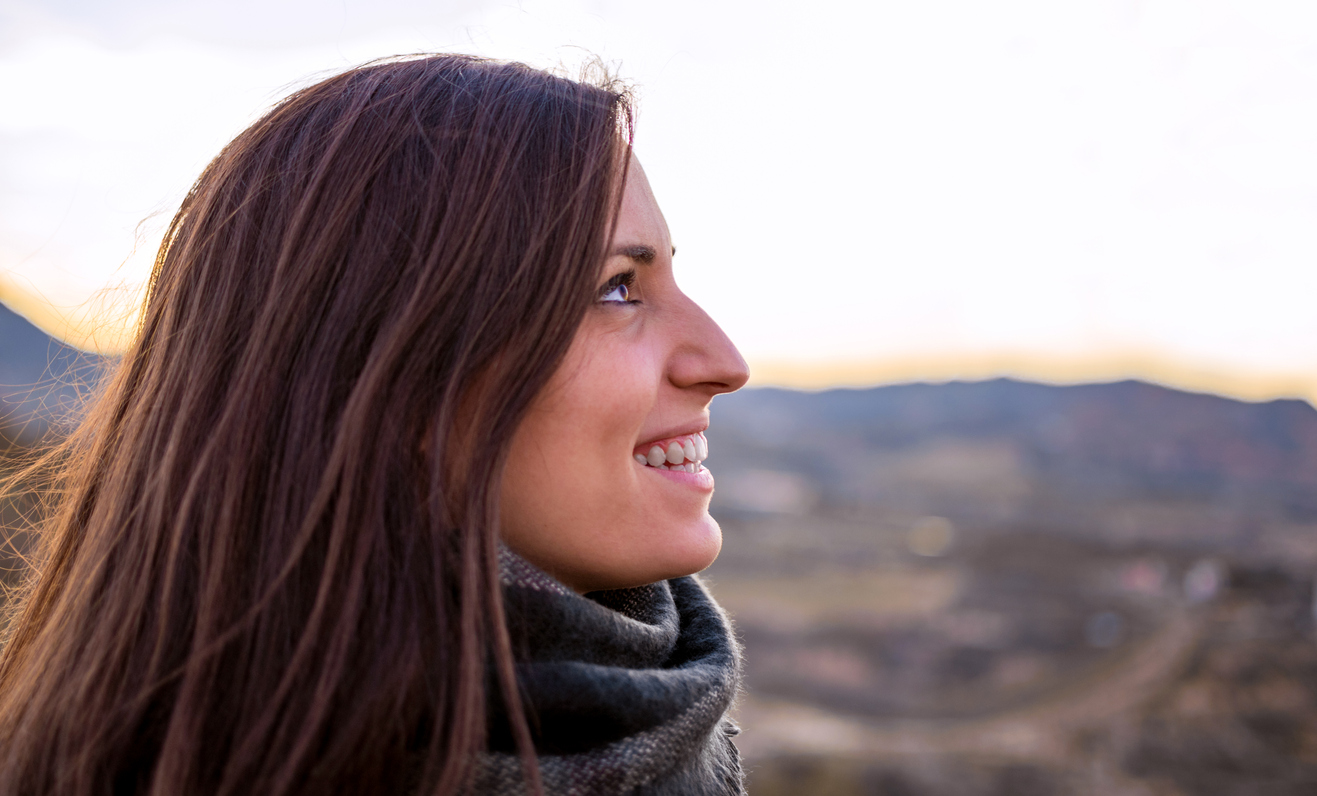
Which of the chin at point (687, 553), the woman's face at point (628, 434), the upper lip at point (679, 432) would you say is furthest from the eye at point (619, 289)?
the chin at point (687, 553)

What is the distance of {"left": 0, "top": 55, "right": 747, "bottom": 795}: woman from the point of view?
1093 mm

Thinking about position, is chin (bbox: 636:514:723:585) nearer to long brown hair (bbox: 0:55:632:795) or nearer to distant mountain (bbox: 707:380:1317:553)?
long brown hair (bbox: 0:55:632:795)

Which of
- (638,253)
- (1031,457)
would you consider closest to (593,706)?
(638,253)

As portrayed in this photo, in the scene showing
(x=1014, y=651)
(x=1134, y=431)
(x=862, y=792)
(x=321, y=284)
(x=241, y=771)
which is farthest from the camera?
(x=1134, y=431)

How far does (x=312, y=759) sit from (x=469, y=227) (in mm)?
795

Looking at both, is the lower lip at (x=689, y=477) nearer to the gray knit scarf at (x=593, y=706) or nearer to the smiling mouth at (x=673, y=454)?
the smiling mouth at (x=673, y=454)

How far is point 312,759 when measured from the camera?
1.05 m

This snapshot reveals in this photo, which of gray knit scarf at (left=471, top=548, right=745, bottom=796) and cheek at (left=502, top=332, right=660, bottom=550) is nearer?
gray knit scarf at (left=471, top=548, right=745, bottom=796)

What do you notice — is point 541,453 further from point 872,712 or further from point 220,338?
point 872,712

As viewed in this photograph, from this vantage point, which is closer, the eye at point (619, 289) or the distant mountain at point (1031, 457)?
the eye at point (619, 289)

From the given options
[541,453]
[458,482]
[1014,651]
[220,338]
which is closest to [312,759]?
[458,482]

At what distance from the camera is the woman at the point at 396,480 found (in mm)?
1093

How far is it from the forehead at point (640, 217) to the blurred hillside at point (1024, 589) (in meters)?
1.22

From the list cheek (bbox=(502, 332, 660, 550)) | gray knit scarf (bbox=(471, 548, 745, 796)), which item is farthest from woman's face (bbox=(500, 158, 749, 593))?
gray knit scarf (bbox=(471, 548, 745, 796))
